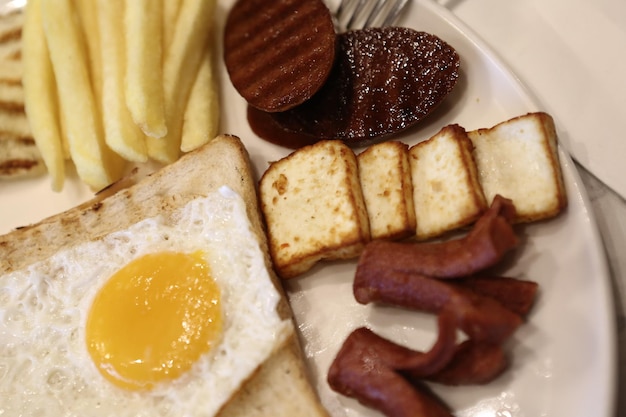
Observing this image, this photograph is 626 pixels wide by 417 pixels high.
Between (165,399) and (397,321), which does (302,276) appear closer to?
(397,321)

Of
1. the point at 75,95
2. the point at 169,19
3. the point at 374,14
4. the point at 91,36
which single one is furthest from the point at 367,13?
the point at 75,95

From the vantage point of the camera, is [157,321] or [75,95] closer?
[157,321]

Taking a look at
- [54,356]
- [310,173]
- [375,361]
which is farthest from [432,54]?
[54,356]

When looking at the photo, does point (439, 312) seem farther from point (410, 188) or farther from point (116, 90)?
point (116, 90)

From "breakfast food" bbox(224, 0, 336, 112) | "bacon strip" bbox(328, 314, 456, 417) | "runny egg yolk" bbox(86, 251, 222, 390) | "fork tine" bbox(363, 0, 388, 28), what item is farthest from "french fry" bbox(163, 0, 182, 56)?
"bacon strip" bbox(328, 314, 456, 417)

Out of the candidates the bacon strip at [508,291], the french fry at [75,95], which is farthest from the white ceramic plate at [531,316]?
the french fry at [75,95]

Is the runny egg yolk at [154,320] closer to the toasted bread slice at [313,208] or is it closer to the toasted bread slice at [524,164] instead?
the toasted bread slice at [313,208]

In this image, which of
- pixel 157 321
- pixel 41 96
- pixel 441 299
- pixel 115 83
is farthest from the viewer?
pixel 41 96
